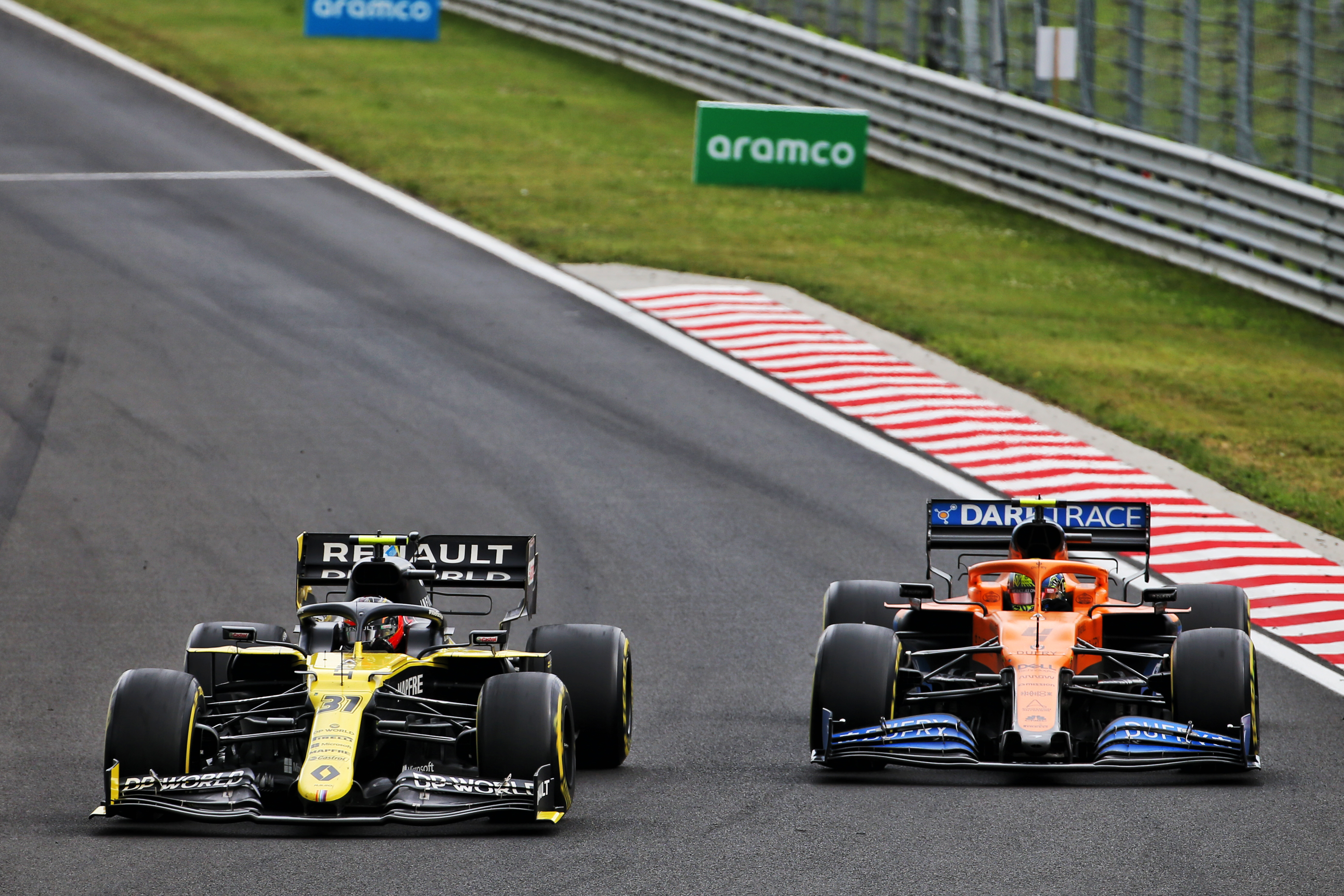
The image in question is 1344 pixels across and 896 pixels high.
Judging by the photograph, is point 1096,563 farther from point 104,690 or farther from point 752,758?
point 104,690

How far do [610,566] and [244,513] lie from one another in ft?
10.9

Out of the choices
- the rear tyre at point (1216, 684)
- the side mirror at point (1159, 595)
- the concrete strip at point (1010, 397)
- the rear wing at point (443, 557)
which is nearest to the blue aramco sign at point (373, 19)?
the concrete strip at point (1010, 397)

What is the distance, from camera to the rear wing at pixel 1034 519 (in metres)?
13.4

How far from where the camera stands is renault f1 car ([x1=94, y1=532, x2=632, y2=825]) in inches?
395

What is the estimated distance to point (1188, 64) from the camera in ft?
86.1

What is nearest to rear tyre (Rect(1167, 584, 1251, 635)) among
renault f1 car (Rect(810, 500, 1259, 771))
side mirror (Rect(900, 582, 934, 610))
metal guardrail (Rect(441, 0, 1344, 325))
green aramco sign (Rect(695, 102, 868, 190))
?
renault f1 car (Rect(810, 500, 1259, 771))

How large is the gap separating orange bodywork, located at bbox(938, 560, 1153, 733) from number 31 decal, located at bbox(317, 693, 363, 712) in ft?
12.3

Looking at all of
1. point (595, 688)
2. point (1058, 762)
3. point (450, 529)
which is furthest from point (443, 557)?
point (450, 529)

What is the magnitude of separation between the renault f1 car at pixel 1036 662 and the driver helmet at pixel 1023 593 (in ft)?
0.04

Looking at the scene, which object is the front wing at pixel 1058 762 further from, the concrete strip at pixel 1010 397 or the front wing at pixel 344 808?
the concrete strip at pixel 1010 397

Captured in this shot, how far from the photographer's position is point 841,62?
106 feet

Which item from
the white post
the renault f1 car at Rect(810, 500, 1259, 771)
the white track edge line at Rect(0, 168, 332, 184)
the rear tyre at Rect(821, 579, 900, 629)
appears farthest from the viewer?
the white post

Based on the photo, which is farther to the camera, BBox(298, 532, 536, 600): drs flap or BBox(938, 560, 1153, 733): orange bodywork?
→ BBox(298, 532, 536, 600): drs flap

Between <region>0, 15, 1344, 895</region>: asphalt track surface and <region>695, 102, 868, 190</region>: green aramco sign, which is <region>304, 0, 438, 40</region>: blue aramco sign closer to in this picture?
<region>0, 15, 1344, 895</region>: asphalt track surface
